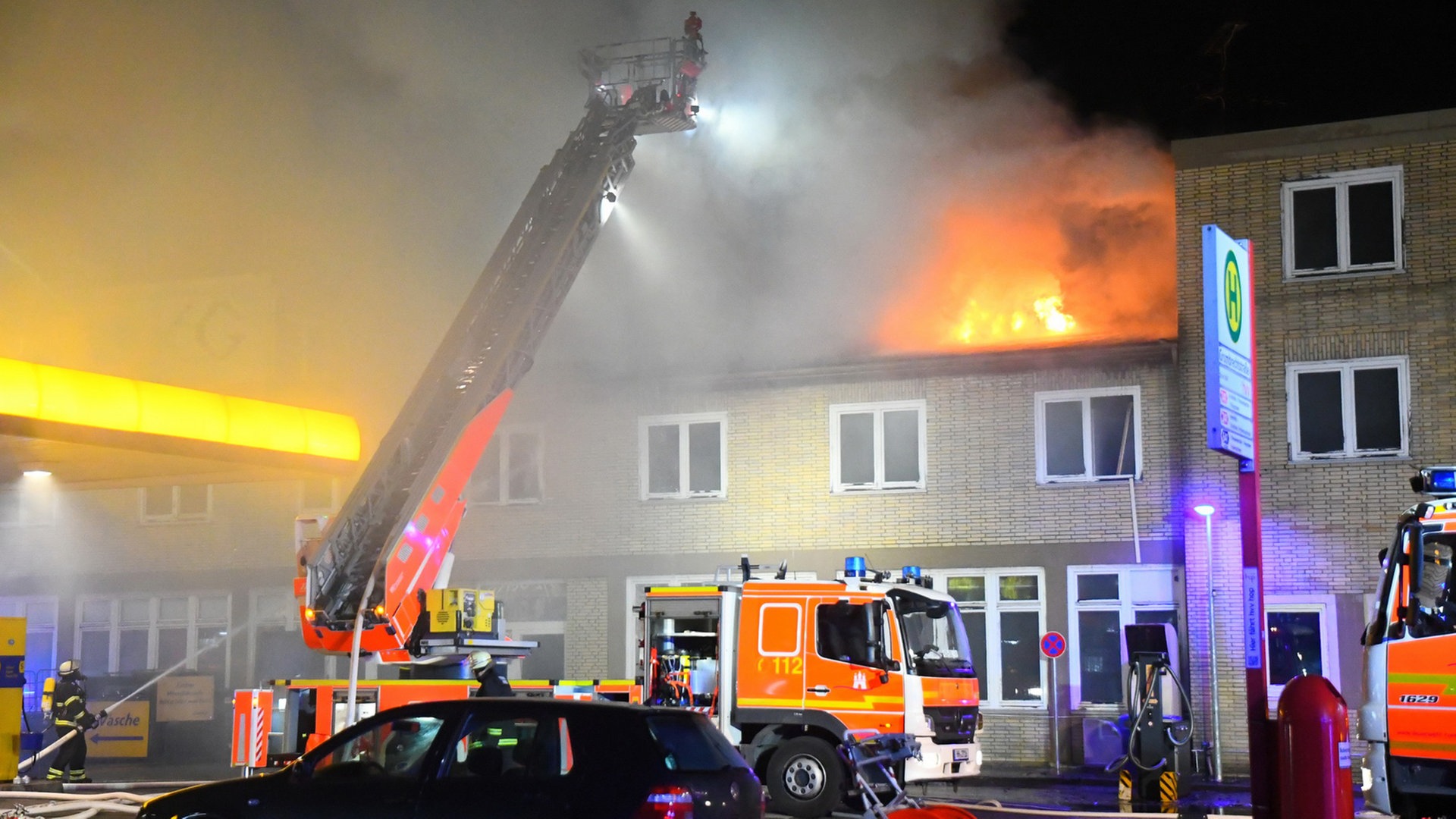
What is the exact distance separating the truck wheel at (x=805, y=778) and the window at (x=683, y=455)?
8.91 meters

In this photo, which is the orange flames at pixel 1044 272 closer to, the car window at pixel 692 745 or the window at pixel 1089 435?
the window at pixel 1089 435

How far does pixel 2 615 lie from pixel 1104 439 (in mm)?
20265

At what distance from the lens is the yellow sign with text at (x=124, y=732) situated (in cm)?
2105

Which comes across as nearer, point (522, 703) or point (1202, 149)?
point (522, 703)

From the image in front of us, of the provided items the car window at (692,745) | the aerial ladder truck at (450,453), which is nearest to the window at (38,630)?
the aerial ladder truck at (450,453)

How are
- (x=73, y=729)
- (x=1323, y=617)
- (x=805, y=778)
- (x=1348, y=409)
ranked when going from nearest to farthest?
(x=805, y=778) < (x=73, y=729) < (x=1323, y=617) < (x=1348, y=409)

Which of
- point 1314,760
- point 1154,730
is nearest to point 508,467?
point 1154,730

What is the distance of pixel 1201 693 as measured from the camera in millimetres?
17828

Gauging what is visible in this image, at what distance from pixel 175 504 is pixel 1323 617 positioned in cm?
1883

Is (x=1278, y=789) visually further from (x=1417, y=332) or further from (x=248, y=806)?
(x=1417, y=332)

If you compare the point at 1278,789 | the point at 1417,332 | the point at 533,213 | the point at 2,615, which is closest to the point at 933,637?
the point at 1278,789

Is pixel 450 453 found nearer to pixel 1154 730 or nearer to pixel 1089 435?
pixel 1154 730

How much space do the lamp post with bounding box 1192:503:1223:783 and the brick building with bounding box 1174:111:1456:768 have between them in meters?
0.13

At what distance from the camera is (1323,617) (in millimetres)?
17828
